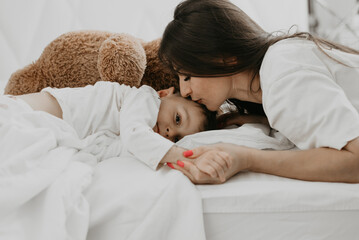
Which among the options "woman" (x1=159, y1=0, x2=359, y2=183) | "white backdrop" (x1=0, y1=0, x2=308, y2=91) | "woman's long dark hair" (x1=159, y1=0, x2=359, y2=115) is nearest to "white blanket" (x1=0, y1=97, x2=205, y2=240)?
"woman" (x1=159, y1=0, x2=359, y2=183)

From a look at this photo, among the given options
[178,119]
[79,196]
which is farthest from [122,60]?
[79,196]

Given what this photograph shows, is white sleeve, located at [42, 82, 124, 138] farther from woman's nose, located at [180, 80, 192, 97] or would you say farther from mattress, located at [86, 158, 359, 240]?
mattress, located at [86, 158, 359, 240]

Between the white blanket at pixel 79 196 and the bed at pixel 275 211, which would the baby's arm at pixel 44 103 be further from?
the bed at pixel 275 211

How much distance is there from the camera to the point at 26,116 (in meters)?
0.96

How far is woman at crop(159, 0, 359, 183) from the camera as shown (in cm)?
77

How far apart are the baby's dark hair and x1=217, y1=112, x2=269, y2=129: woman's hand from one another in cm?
3

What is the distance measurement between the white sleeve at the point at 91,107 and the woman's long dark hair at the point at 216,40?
11.3 inches

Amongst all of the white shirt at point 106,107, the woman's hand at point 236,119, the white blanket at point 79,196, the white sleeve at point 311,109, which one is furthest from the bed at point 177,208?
the woman's hand at point 236,119

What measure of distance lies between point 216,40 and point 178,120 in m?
0.32

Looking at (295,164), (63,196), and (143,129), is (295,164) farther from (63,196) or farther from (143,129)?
(63,196)

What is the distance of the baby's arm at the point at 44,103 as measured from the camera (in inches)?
45.4

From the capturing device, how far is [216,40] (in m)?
0.99

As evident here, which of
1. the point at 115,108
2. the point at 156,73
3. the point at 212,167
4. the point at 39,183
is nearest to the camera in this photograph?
the point at 39,183

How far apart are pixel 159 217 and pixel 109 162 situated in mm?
278
